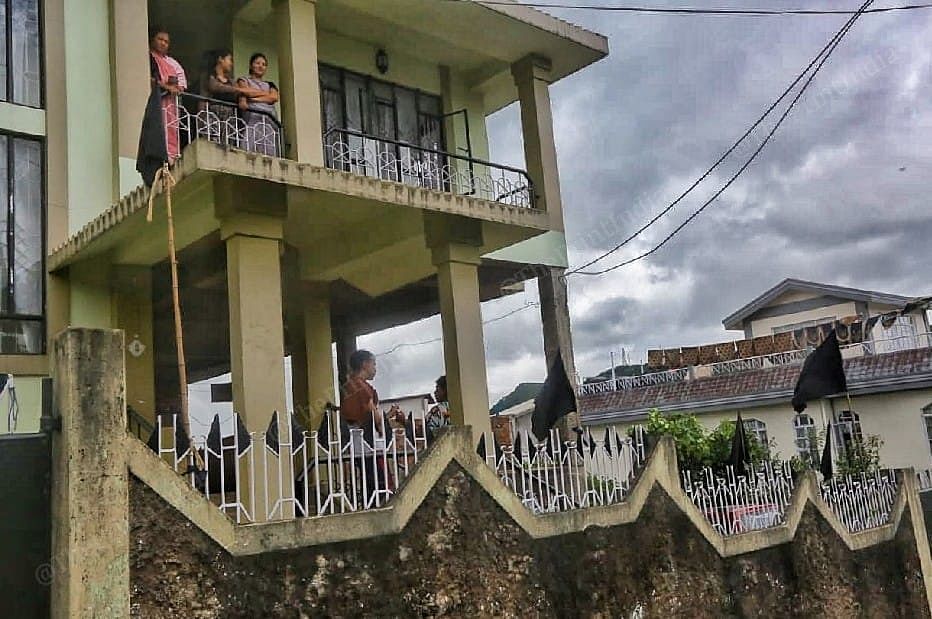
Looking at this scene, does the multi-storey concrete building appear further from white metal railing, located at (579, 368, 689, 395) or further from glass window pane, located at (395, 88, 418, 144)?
white metal railing, located at (579, 368, 689, 395)

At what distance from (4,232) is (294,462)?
190 inches

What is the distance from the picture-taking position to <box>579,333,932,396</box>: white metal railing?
61.6 feet

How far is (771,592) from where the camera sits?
779cm

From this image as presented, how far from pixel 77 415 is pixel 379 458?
2121 mm

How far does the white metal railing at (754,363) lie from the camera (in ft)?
61.6

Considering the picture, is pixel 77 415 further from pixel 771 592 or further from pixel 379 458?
pixel 771 592

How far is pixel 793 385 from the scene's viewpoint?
19.1 metres

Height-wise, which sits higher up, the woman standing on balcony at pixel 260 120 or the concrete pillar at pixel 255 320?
the woman standing on balcony at pixel 260 120

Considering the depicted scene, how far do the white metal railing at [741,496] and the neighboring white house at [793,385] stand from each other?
27.5ft

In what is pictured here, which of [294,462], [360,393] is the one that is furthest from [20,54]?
[294,462]

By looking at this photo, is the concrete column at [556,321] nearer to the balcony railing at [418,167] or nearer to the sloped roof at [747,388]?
the balcony railing at [418,167]

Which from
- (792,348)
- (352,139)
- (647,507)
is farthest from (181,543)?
(792,348)

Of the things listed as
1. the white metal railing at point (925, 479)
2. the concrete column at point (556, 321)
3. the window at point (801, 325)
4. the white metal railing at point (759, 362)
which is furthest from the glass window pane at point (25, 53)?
the window at point (801, 325)

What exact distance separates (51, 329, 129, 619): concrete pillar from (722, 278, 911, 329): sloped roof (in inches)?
945
